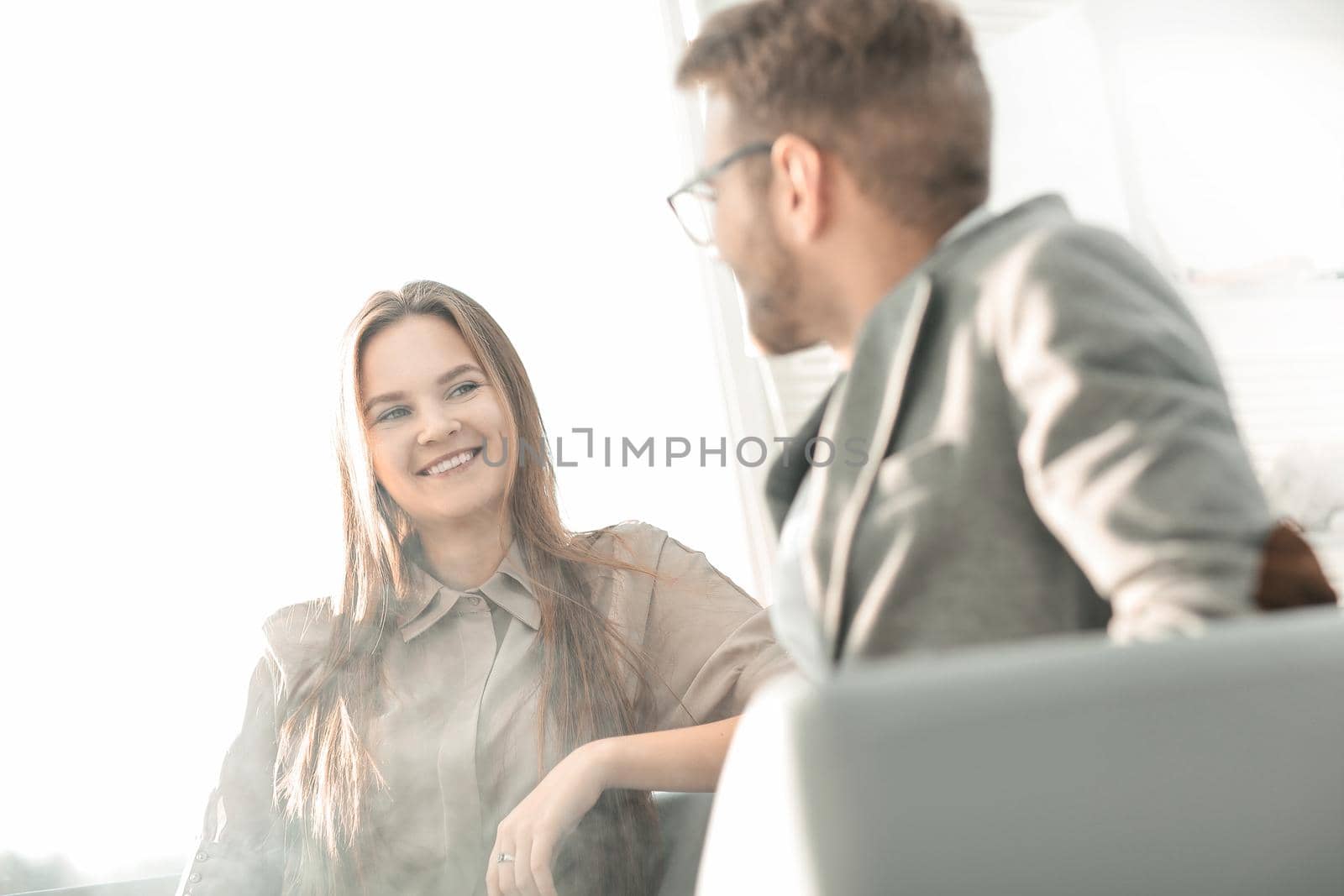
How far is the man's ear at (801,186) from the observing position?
58 centimetres

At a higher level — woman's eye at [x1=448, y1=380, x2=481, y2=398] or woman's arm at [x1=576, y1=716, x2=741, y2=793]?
woman's eye at [x1=448, y1=380, x2=481, y2=398]

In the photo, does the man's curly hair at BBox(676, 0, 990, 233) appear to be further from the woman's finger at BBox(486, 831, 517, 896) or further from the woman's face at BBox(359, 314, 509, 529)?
the woman's finger at BBox(486, 831, 517, 896)

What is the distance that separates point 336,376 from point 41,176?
1.26ft

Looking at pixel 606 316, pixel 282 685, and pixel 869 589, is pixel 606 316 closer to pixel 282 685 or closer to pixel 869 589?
pixel 282 685

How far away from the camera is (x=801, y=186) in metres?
0.59

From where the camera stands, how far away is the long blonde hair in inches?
33.4

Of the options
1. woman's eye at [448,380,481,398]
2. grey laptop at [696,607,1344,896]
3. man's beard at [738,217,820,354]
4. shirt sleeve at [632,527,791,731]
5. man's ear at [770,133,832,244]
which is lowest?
shirt sleeve at [632,527,791,731]

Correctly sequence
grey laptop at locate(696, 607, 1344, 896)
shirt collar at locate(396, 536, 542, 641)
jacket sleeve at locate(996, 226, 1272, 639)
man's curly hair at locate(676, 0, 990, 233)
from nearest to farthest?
grey laptop at locate(696, 607, 1344, 896)
jacket sleeve at locate(996, 226, 1272, 639)
man's curly hair at locate(676, 0, 990, 233)
shirt collar at locate(396, 536, 542, 641)

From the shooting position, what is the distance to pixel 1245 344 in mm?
921

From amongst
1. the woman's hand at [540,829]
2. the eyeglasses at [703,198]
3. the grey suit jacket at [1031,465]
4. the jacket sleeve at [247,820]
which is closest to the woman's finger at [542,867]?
the woman's hand at [540,829]

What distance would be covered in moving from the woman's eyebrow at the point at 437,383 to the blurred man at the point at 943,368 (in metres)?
0.36

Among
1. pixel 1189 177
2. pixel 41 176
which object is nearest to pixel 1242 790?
pixel 1189 177

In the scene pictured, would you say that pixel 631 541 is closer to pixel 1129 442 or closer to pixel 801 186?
pixel 801 186

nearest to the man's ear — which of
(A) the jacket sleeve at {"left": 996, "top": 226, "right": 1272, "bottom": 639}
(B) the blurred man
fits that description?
(B) the blurred man
